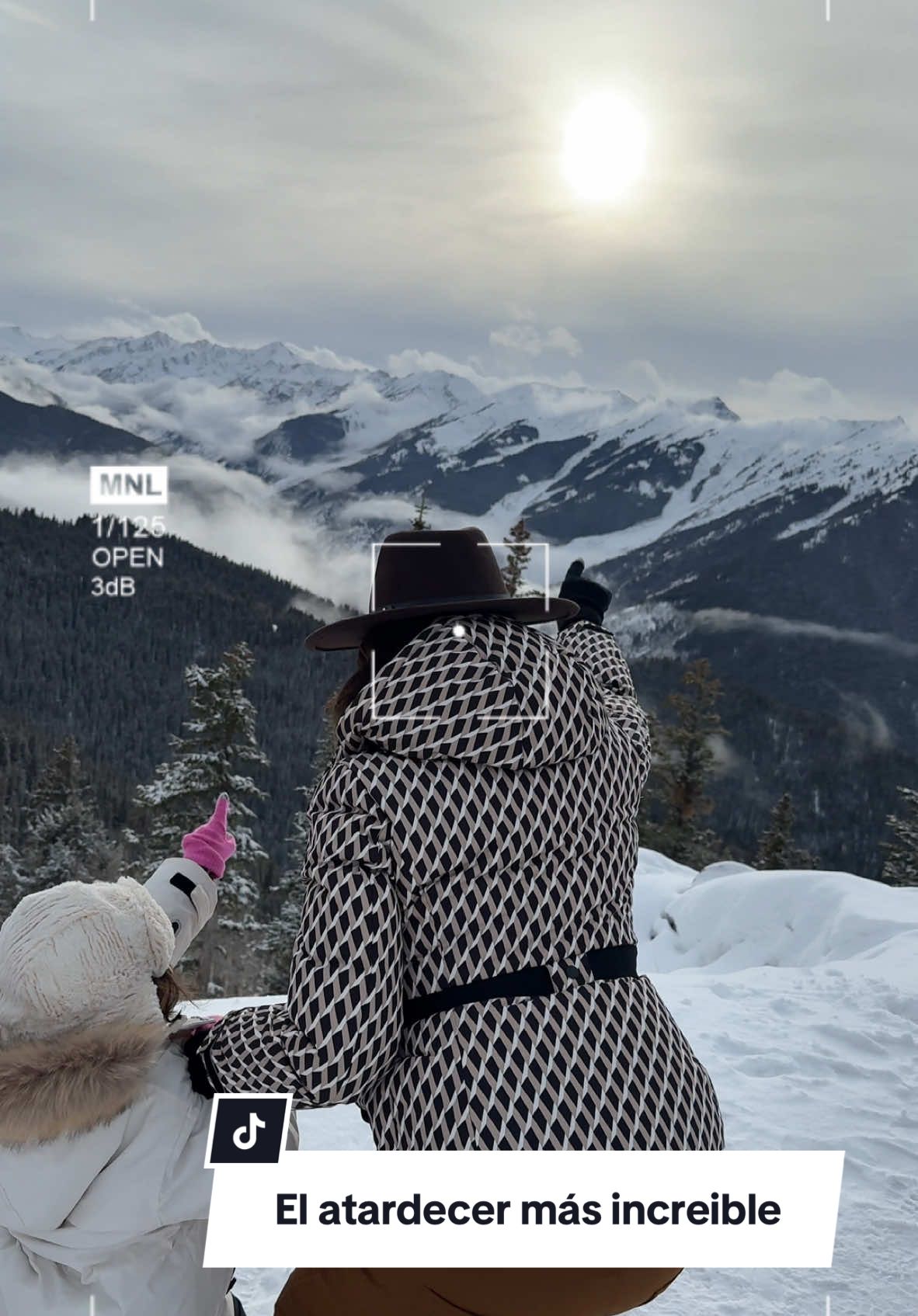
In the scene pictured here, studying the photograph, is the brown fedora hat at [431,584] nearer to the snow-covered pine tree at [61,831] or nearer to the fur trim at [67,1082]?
the fur trim at [67,1082]

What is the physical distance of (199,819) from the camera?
18.8 metres

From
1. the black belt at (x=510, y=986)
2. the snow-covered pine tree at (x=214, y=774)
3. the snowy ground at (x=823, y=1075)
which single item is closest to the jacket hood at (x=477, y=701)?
the black belt at (x=510, y=986)

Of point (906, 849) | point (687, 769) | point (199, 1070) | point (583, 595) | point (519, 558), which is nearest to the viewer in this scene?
point (199, 1070)

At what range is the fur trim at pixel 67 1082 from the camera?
1.74 metres

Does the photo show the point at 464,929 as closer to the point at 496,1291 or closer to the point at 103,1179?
the point at 496,1291

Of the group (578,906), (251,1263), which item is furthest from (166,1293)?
(578,906)

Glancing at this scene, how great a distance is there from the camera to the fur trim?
174 centimetres

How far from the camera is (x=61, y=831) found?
91.8 ft

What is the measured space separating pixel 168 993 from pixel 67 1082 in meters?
0.28

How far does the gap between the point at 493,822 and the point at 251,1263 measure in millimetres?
957

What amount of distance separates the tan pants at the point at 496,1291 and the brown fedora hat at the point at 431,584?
1090 mm

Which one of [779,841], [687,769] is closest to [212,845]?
[687,769]

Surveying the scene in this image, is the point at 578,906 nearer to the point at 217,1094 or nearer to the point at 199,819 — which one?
the point at 217,1094
